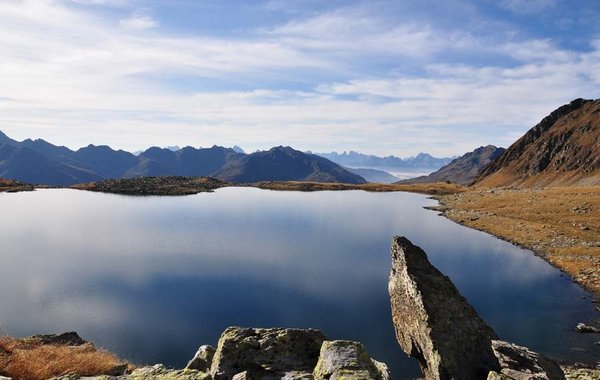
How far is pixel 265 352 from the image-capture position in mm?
16859

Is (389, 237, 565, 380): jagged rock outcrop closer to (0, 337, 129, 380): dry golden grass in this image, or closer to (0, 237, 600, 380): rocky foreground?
(0, 237, 600, 380): rocky foreground

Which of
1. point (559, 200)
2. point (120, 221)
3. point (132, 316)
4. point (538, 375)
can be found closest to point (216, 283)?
point (132, 316)

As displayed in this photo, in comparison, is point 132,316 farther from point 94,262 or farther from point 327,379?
point 327,379

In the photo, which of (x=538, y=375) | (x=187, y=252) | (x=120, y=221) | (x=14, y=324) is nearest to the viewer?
(x=538, y=375)

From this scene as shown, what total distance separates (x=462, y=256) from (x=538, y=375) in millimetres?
62647

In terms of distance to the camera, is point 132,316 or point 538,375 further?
point 132,316

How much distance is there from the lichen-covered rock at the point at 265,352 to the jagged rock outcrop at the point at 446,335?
7506 mm

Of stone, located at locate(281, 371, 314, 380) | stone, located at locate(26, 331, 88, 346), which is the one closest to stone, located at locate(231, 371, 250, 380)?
stone, located at locate(281, 371, 314, 380)

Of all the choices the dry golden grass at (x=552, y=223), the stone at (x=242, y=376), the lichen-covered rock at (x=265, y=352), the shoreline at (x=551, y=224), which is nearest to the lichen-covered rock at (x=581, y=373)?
the lichen-covered rock at (x=265, y=352)

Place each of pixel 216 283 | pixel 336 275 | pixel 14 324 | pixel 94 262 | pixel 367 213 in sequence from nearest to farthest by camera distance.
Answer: pixel 14 324, pixel 216 283, pixel 336 275, pixel 94 262, pixel 367 213

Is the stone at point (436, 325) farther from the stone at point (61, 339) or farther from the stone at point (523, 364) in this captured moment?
the stone at point (61, 339)

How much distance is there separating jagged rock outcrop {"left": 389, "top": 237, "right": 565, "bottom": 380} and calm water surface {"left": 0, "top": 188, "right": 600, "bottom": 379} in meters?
9.79

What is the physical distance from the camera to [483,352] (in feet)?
69.8

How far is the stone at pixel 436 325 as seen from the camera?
67.8 ft
